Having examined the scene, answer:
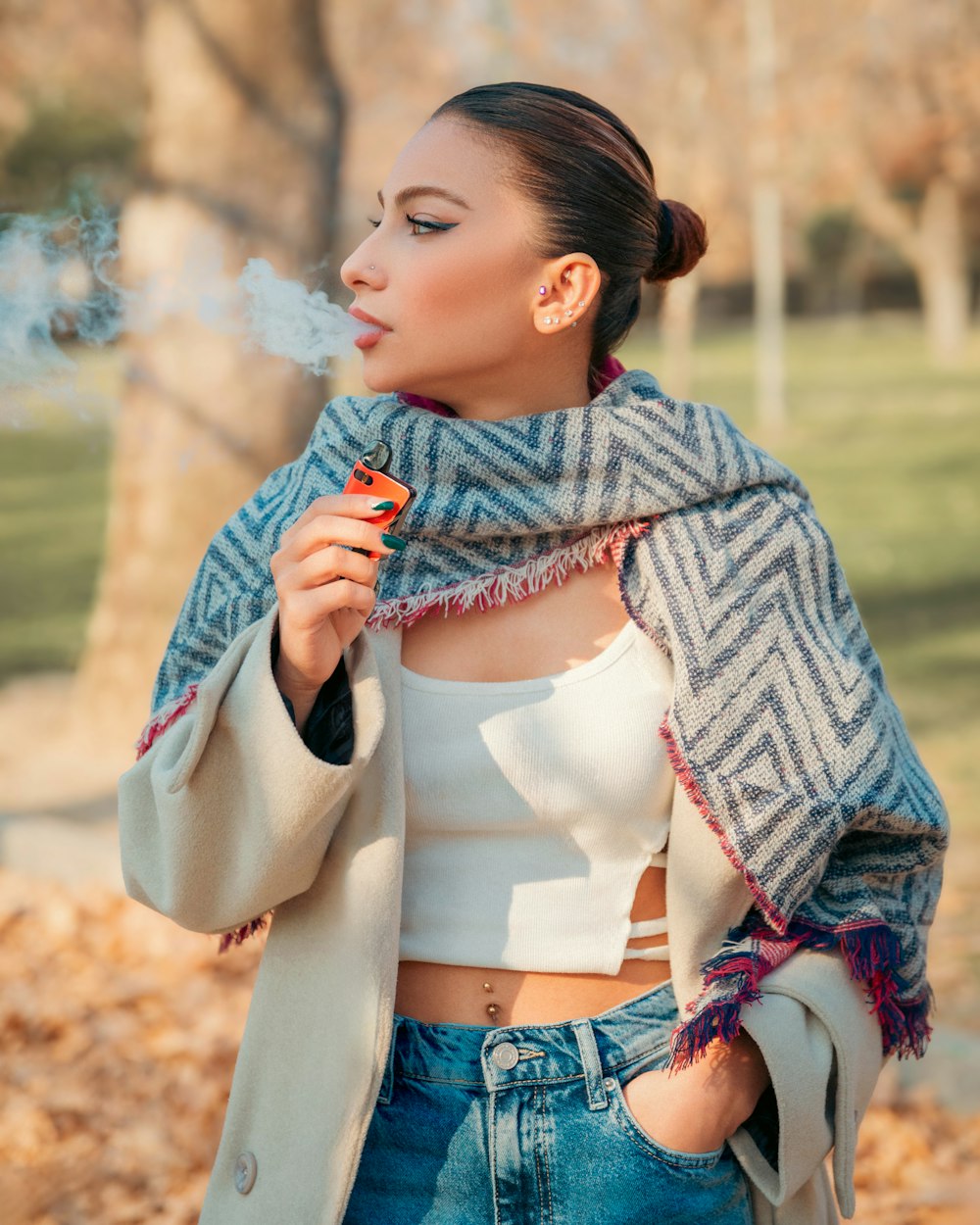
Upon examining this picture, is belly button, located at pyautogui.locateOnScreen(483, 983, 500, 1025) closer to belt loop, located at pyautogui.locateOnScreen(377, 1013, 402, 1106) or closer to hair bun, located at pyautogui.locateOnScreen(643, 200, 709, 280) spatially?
belt loop, located at pyautogui.locateOnScreen(377, 1013, 402, 1106)

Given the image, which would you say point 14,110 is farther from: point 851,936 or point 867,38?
point 851,936

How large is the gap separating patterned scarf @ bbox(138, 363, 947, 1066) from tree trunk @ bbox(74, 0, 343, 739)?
385 centimetres

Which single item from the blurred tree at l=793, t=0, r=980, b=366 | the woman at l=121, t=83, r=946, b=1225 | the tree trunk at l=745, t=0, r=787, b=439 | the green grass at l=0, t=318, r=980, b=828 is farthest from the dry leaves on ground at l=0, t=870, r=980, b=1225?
the tree trunk at l=745, t=0, r=787, b=439

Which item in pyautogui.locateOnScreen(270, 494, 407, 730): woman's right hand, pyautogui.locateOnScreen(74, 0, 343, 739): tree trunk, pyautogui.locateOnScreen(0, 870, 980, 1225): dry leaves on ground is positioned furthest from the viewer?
pyautogui.locateOnScreen(74, 0, 343, 739): tree trunk

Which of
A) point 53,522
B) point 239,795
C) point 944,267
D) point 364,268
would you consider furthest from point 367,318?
point 944,267

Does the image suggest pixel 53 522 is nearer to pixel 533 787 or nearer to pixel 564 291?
pixel 564 291

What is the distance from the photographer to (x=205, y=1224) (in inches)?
71.2

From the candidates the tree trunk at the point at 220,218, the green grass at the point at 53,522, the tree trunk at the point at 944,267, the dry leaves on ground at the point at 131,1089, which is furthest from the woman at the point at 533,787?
the tree trunk at the point at 944,267

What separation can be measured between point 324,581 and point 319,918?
0.42m

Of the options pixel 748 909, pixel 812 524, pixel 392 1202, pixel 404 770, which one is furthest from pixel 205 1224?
pixel 812 524

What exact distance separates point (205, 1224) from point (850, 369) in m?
29.2

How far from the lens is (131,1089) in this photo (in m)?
3.97

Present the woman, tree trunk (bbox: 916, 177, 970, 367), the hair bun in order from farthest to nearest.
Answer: tree trunk (bbox: 916, 177, 970, 367) → the hair bun → the woman

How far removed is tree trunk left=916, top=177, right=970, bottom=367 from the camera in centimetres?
3184
